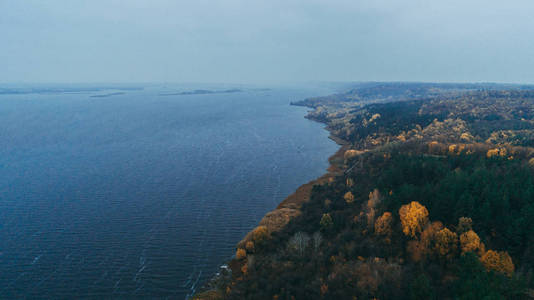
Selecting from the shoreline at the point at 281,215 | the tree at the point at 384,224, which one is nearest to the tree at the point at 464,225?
the tree at the point at 384,224

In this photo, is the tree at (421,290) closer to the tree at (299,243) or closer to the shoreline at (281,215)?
the tree at (299,243)

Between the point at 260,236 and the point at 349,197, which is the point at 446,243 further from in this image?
the point at 260,236

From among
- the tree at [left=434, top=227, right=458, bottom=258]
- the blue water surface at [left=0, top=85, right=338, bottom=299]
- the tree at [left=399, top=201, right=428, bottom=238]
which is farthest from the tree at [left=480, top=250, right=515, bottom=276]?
the blue water surface at [left=0, top=85, right=338, bottom=299]

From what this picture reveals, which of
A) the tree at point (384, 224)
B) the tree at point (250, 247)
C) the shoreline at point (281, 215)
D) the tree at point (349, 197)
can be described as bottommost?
the shoreline at point (281, 215)

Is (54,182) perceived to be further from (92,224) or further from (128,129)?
(128,129)

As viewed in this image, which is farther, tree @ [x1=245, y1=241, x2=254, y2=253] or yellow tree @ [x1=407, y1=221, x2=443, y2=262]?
tree @ [x1=245, y1=241, x2=254, y2=253]

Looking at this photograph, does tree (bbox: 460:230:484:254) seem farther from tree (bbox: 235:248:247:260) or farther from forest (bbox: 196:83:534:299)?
tree (bbox: 235:248:247:260)
